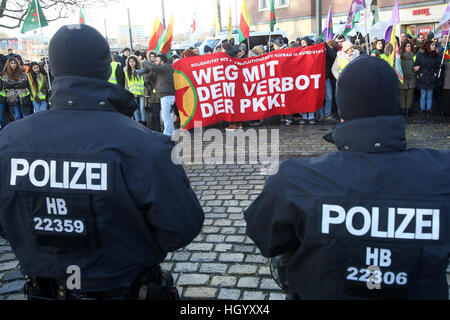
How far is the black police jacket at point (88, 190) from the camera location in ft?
6.47

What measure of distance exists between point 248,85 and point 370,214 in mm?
8522

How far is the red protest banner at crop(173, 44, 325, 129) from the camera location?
9641mm

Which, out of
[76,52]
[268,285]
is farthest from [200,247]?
[76,52]

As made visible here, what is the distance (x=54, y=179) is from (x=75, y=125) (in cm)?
27

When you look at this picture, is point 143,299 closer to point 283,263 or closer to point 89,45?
point 283,263

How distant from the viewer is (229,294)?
3506 millimetres

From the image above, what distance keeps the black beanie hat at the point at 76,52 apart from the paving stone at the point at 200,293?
6.85 ft

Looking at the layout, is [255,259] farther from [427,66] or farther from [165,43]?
[427,66]

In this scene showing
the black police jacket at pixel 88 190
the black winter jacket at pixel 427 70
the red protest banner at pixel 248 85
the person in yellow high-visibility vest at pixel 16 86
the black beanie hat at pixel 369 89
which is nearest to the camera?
the black beanie hat at pixel 369 89

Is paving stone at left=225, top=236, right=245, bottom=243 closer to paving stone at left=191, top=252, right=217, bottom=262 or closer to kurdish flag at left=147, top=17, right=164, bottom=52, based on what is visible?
paving stone at left=191, top=252, right=217, bottom=262

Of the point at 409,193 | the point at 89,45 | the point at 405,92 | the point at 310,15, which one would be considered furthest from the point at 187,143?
the point at 310,15

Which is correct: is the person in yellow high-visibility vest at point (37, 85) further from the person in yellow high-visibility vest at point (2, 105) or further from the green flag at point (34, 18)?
the green flag at point (34, 18)

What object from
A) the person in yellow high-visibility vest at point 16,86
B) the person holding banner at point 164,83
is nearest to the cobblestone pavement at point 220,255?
the person holding banner at point 164,83

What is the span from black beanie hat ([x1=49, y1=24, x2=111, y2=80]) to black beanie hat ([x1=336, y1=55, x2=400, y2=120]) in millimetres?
1221
